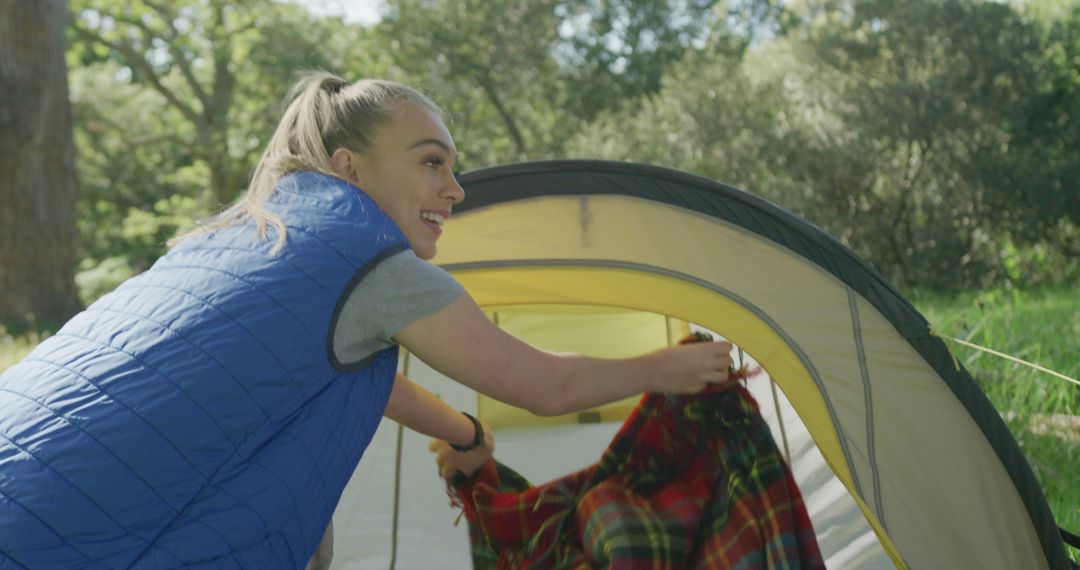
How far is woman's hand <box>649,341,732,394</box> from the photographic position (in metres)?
2.00

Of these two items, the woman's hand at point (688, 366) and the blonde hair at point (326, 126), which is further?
the woman's hand at point (688, 366)

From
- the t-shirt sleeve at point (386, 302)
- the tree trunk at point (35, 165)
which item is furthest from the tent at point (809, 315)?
the tree trunk at point (35, 165)

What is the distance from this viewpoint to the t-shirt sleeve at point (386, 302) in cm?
167

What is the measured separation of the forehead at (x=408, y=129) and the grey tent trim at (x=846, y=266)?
1.93ft

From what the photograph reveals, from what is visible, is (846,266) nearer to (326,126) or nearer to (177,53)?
(326,126)

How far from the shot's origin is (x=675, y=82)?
8.86 meters

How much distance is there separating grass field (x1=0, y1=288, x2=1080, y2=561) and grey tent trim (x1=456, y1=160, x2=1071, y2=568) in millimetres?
234

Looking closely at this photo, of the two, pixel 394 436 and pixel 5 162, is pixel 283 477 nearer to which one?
pixel 394 436

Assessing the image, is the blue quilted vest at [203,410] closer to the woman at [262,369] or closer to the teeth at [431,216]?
the woman at [262,369]

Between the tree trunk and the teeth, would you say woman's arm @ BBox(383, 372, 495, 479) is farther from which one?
the tree trunk

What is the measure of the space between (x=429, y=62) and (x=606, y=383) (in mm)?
10087

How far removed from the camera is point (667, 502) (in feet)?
7.78

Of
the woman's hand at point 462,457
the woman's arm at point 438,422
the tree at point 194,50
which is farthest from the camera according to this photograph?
the tree at point 194,50

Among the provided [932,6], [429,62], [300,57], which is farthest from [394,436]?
[300,57]
